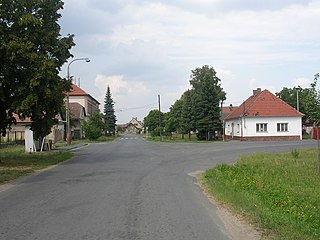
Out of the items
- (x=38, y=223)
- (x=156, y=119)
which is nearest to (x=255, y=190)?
(x=38, y=223)

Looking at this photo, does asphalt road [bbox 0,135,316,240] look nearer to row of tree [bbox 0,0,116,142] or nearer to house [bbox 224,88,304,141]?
row of tree [bbox 0,0,116,142]

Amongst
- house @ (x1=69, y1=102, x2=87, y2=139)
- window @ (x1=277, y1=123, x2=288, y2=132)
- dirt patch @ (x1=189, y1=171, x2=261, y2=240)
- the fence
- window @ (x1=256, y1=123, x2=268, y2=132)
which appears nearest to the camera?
dirt patch @ (x1=189, y1=171, x2=261, y2=240)

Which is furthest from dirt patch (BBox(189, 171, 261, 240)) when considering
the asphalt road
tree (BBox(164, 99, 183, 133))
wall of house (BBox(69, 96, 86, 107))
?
wall of house (BBox(69, 96, 86, 107))

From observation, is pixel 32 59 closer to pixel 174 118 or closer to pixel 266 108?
pixel 266 108

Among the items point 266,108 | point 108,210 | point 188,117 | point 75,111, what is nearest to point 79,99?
point 75,111

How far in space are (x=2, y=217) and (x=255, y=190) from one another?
732 cm

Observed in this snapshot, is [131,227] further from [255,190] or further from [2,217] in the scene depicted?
[255,190]

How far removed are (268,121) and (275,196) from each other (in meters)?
54.6

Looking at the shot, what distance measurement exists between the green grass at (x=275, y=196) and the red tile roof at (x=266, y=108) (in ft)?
149

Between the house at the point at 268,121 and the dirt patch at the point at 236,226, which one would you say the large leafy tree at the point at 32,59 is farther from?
the house at the point at 268,121

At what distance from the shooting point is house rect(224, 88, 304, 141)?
2569 inches

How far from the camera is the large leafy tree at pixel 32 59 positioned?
2442cm

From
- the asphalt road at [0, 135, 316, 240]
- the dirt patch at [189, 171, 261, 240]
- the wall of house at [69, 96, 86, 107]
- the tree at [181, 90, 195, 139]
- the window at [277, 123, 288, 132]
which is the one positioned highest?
the wall of house at [69, 96, 86, 107]

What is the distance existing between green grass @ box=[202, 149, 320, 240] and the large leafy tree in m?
11.0
